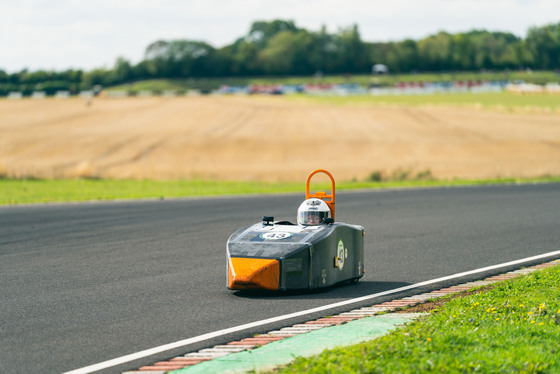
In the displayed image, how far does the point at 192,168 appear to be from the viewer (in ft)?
119

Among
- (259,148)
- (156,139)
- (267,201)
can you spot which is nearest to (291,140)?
(259,148)

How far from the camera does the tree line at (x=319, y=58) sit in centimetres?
15275

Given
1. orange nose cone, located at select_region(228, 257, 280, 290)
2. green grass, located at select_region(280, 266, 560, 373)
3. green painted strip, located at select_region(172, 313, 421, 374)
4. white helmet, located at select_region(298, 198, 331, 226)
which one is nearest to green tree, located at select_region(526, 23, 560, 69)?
white helmet, located at select_region(298, 198, 331, 226)

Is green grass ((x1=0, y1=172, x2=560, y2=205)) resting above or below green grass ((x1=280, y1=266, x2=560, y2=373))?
→ below

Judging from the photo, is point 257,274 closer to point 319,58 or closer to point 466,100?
point 466,100

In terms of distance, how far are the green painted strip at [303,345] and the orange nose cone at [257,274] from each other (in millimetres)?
1400

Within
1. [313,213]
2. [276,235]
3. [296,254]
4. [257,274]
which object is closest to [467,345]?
[296,254]

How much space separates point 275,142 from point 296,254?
34.9m

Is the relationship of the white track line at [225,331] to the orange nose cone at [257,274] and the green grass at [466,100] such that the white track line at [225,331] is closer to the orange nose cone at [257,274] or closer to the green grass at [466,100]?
the orange nose cone at [257,274]

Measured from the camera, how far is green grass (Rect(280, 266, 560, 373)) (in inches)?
233

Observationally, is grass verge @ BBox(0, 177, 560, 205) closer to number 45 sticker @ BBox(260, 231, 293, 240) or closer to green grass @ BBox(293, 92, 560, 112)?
number 45 sticker @ BBox(260, 231, 293, 240)

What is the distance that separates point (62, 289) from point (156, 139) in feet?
121

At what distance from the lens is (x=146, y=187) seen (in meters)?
29.3

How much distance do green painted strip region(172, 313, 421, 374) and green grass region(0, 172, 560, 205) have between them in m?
16.9
